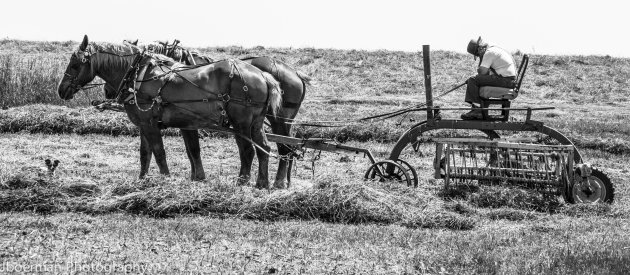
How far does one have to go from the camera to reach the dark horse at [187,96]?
12234mm

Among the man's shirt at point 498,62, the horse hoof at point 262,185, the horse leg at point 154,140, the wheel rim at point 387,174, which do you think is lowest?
the horse hoof at point 262,185

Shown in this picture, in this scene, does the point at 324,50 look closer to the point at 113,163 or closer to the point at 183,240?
Answer: the point at 113,163

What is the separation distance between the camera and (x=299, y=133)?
19.7 m

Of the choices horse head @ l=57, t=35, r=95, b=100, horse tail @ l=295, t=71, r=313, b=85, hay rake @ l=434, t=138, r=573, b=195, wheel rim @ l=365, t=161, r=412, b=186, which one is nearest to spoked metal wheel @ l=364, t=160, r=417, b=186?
wheel rim @ l=365, t=161, r=412, b=186

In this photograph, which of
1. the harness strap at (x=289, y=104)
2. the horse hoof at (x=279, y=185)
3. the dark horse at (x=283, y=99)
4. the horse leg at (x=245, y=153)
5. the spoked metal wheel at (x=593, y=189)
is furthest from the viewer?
the harness strap at (x=289, y=104)

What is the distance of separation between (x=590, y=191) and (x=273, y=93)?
491cm

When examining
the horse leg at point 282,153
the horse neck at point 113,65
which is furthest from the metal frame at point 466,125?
the horse neck at point 113,65

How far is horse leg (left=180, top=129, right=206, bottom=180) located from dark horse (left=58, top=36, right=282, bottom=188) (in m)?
0.59

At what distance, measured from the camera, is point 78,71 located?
12.6 metres

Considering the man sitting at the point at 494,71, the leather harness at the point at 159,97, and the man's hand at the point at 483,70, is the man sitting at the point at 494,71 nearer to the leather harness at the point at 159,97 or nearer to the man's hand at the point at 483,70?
the man's hand at the point at 483,70

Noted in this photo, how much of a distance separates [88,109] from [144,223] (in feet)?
39.8

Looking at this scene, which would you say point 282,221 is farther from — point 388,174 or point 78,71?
point 78,71

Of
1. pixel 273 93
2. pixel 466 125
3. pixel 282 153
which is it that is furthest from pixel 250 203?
pixel 466 125

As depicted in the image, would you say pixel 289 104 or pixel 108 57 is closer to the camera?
pixel 108 57
